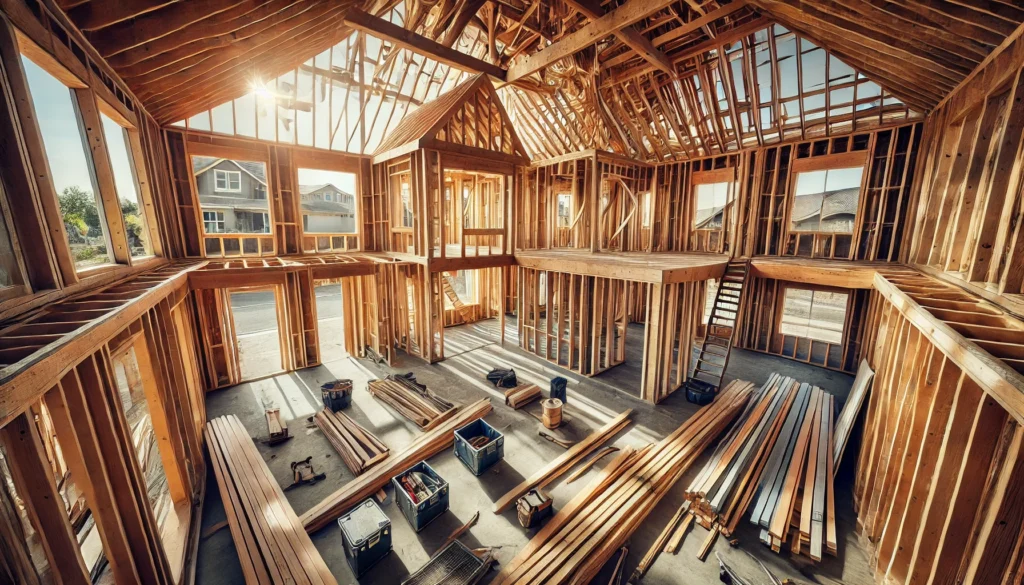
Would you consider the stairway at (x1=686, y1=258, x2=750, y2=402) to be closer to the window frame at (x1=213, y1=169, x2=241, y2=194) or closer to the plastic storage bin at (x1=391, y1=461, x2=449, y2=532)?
the plastic storage bin at (x1=391, y1=461, x2=449, y2=532)

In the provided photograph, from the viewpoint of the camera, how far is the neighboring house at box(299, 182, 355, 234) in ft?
98.4

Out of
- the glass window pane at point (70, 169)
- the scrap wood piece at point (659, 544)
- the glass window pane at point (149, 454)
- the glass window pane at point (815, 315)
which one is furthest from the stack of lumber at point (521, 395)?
the glass window pane at point (815, 315)

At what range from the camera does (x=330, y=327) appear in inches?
587

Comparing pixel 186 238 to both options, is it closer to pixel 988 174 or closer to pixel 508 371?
pixel 508 371

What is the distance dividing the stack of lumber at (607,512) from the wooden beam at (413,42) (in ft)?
32.3

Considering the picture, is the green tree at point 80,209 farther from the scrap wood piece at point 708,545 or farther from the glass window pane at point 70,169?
the scrap wood piece at point 708,545

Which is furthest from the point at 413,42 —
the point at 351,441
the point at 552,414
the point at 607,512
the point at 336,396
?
the point at 607,512

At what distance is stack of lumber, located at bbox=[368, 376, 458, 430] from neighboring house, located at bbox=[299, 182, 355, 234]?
24.3m

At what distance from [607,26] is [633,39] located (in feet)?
3.97

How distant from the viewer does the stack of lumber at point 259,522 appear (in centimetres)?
403

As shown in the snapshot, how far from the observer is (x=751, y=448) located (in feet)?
20.9

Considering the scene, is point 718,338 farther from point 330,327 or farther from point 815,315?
point 815,315

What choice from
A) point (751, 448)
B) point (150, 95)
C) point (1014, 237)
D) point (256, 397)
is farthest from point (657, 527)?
point (150, 95)

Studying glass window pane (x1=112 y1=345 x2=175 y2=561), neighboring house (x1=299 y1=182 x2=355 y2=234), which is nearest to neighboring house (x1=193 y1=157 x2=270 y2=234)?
neighboring house (x1=299 y1=182 x2=355 y2=234)
